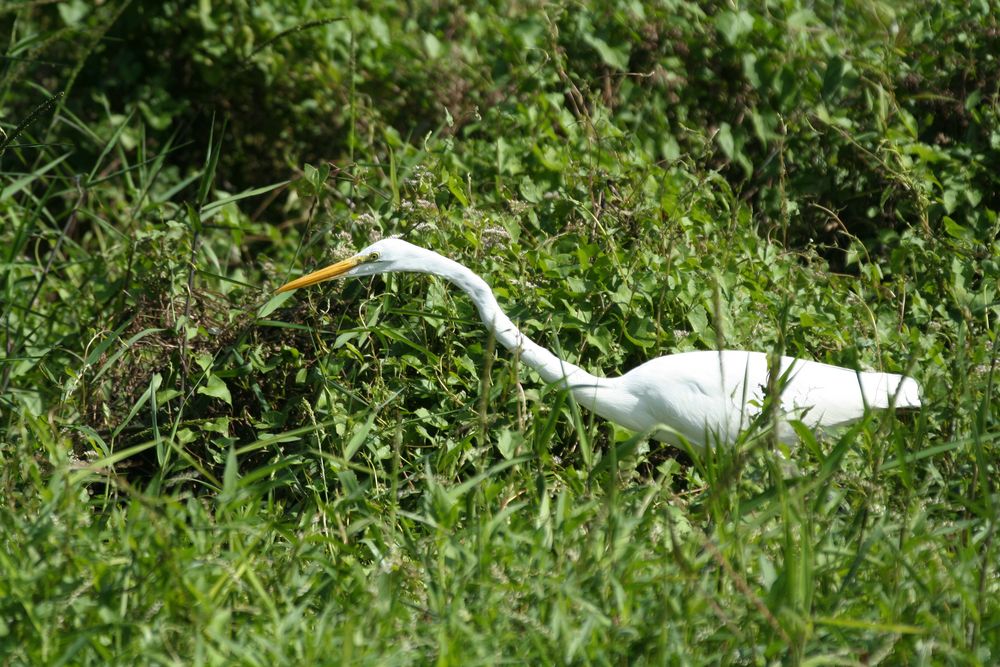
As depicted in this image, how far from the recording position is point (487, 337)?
11.9 ft

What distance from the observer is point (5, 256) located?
4289 millimetres

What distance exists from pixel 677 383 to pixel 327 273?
111cm

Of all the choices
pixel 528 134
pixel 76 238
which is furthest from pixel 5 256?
pixel 528 134

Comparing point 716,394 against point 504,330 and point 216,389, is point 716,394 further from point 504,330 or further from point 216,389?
point 216,389

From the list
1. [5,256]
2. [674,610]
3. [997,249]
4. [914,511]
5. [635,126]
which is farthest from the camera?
[635,126]

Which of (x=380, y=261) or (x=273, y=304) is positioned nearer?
(x=380, y=261)

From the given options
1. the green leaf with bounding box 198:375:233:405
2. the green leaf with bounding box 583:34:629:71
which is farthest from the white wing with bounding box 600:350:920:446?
the green leaf with bounding box 583:34:629:71

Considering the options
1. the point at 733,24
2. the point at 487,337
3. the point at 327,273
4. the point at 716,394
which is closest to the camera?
the point at 716,394

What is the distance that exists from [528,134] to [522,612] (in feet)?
8.35

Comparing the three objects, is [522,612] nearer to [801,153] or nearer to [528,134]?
[528,134]

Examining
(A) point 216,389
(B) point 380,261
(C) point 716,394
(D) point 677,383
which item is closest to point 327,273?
(B) point 380,261

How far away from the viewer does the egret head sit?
3.39 m

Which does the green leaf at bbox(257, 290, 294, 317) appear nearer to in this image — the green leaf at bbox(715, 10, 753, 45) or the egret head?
the egret head

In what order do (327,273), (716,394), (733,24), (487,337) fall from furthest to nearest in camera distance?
(733,24) < (487,337) < (327,273) < (716,394)
